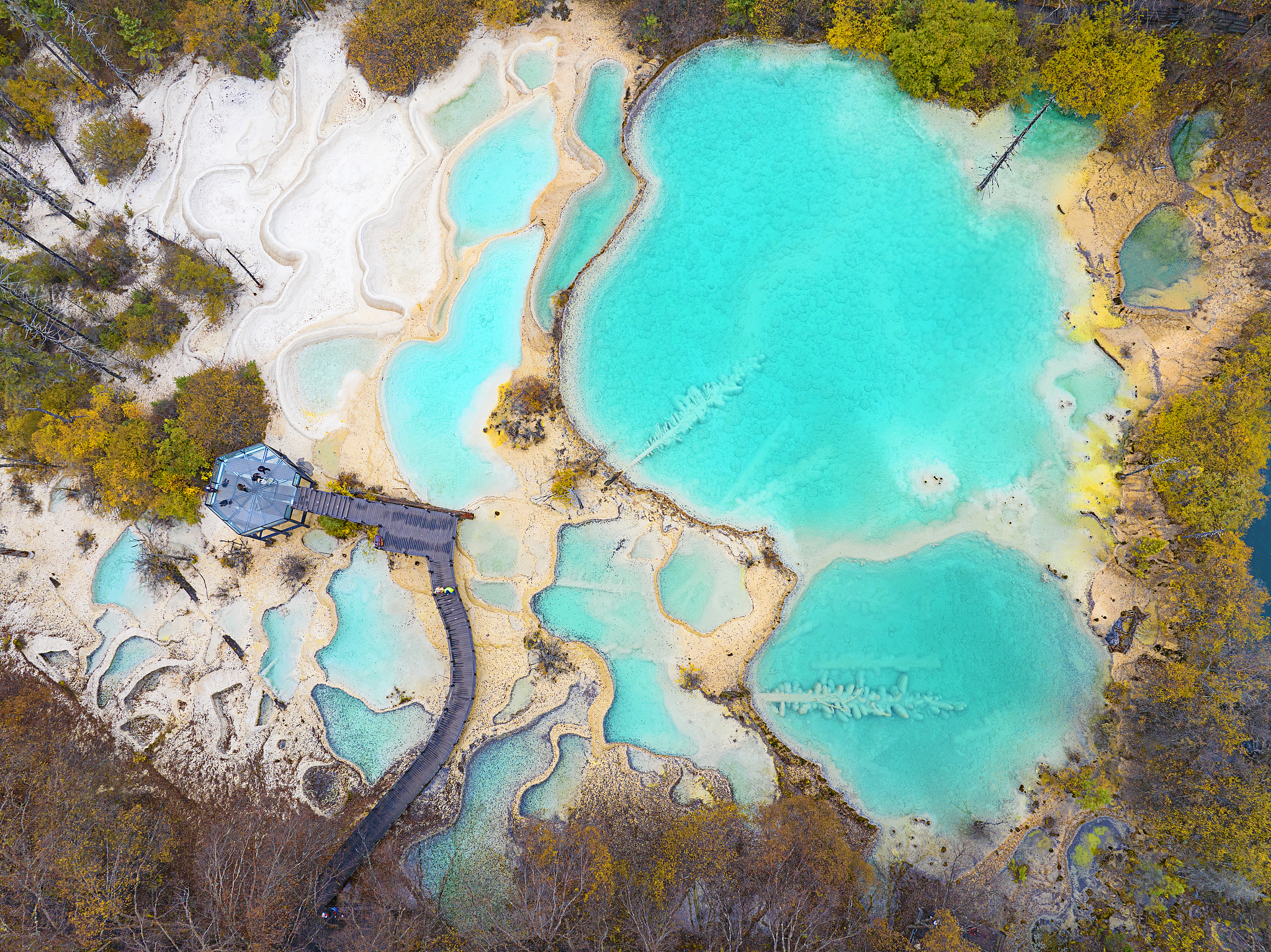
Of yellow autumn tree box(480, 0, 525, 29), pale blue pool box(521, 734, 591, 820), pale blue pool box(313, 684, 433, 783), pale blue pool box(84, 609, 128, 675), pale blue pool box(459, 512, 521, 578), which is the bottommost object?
pale blue pool box(521, 734, 591, 820)

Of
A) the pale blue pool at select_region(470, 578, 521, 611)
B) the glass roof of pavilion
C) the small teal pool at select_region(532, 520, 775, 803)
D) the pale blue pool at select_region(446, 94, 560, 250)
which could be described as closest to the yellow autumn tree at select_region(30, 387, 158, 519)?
the glass roof of pavilion

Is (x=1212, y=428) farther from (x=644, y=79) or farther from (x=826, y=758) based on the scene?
(x=644, y=79)

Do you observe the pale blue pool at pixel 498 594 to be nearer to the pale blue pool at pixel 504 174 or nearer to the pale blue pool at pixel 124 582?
the pale blue pool at pixel 124 582

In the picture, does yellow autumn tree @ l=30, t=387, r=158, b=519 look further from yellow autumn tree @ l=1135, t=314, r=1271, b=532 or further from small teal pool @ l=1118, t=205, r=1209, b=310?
small teal pool @ l=1118, t=205, r=1209, b=310

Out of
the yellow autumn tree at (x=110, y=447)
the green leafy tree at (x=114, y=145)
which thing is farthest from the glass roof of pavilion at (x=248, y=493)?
the green leafy tree at (x=114, y=145)

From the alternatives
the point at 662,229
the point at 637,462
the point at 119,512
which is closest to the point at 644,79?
the point at 662,229
